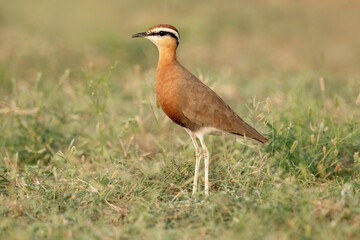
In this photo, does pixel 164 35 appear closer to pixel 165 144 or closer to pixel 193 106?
pixel 193 106

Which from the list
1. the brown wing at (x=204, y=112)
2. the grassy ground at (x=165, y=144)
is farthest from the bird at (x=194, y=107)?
the grassy ground at (x=165, y=144)

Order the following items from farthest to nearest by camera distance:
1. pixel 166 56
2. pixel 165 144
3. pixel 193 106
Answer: pixel 165 144 → pixel 166 56 → pixel 193 106

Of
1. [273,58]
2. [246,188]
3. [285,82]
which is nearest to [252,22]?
[273,58]

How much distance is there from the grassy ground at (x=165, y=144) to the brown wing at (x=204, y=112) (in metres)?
0.14

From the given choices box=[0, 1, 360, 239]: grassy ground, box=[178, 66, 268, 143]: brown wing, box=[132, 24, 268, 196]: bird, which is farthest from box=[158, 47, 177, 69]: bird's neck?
box=[0, 1, 360, 239]: grassy ground

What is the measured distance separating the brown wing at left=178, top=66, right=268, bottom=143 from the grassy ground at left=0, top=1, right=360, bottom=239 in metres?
0.14

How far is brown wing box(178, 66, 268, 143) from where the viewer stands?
4.38m

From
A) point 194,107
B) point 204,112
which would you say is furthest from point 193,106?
point 204,112

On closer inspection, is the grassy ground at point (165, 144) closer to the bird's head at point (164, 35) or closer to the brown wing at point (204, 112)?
the brown wing at point (204, 112)

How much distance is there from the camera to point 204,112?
14.5 feet

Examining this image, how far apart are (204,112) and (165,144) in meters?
1.19

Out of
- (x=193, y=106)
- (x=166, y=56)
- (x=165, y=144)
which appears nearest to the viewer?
(x=193, y=106)

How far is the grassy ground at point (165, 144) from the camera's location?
11.4 feet

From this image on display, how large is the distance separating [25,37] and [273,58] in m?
4.88
